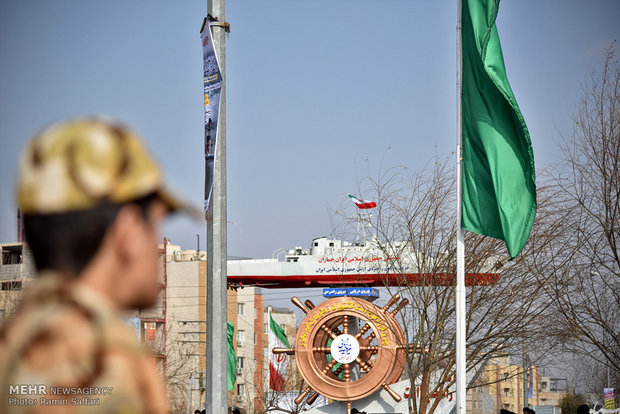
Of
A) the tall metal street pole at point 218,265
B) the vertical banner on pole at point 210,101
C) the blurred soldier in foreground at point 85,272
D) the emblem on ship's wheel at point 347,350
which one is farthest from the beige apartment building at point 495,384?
the blurred soldier in foreground at point 85,272

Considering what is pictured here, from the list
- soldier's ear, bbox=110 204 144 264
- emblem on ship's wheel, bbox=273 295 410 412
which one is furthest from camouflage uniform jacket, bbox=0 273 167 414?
emblem on ship's wheel, bbox=273 295 410 412

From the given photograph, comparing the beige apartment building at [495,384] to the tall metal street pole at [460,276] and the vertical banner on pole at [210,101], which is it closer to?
the tall metal street pole at [460,276]

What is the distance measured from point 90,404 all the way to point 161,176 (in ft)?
1.46

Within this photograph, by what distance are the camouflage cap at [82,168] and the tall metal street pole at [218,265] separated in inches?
244

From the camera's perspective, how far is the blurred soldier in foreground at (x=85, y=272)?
155 cm

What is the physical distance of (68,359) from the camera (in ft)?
5.07

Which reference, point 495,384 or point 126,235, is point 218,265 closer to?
point 126,235

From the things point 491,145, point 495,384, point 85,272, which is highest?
point 491,145

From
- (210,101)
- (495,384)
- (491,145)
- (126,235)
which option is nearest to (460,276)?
(491,145)

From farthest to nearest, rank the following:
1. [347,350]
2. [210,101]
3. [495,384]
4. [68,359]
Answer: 1. [495,384]
2. [347,350]
3. [210,101]
4. [68,359]

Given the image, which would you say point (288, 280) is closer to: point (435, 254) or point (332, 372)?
point (332, 372)

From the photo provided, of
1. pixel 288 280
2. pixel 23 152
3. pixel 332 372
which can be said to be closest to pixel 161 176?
pixel 23 152

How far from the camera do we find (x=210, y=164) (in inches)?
326
